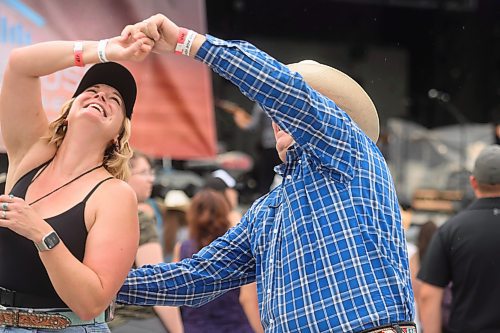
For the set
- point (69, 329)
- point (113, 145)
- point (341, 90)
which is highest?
point (341, 90)

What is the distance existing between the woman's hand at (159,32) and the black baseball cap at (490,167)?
229cm

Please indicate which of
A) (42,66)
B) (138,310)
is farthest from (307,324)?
(138,310)

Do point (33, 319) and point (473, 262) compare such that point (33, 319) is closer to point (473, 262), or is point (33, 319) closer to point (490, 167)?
point (473, 262)

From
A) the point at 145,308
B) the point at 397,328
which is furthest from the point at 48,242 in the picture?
the point at 145,308

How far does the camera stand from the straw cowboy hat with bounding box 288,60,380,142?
8.49 feet

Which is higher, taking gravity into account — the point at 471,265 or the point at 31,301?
the point at 31,301

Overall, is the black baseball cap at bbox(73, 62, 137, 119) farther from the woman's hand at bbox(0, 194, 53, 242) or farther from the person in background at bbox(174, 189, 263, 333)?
the person in background at bbox(174, 189, 263, 333)

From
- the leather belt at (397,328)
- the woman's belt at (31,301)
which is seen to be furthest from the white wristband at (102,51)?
the leather belt at (397,328)

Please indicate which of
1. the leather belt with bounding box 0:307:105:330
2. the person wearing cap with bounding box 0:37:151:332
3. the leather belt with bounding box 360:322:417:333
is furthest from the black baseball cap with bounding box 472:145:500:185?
the leather belt with bounding box 0:307:105:330

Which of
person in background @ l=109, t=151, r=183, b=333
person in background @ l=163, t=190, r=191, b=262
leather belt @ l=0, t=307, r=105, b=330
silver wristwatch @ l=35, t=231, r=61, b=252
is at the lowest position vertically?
person in background @ l=163, t=190, r=191, b=262

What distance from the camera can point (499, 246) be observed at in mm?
4023

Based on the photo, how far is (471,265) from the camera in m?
4.05

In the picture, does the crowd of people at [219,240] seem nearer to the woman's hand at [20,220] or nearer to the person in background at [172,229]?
the woman's hand at [20,220]

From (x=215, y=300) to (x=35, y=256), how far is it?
206 centimetres
